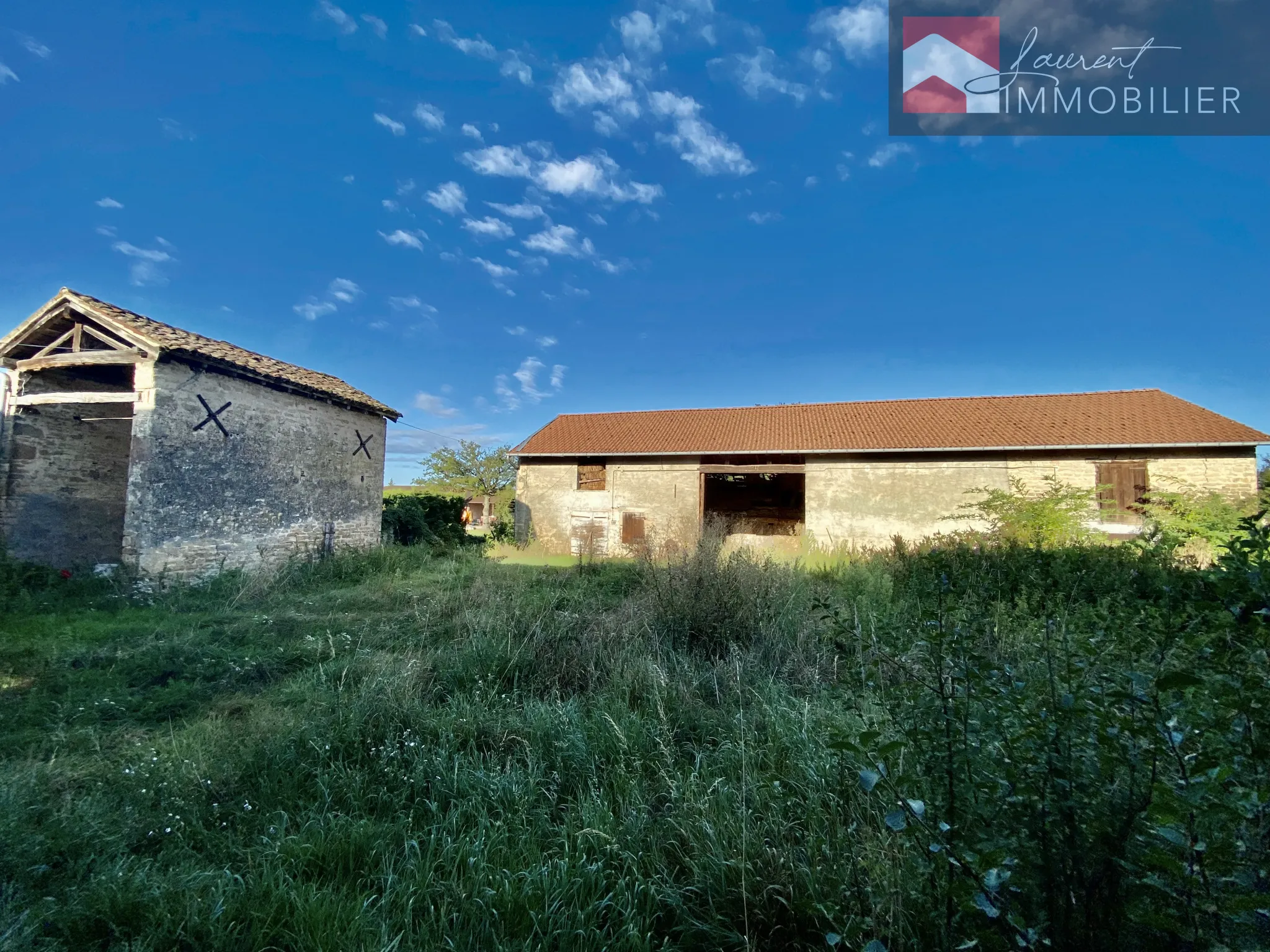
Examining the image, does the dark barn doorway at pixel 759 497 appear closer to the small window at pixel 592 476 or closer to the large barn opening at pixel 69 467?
the small window at pixel 592 476

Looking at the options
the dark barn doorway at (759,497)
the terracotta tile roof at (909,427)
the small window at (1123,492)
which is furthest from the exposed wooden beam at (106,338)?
the small window at (1123,492)

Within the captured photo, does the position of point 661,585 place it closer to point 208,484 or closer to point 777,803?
point 777,803

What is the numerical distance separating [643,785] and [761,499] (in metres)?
18.7

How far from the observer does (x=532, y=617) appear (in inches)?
226

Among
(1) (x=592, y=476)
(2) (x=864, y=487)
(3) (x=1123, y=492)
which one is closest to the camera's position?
(3) (x=1123, y=492)

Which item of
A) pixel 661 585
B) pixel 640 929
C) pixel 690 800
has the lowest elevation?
pixel 640 929

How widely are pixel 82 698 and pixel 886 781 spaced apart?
578 cm

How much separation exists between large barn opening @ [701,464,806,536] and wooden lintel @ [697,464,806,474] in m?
1.95

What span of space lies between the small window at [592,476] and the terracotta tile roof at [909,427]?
2.08ft

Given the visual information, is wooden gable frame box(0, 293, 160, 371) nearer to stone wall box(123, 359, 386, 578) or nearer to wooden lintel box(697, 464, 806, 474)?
stone wall box(123, 359, 386, 578)

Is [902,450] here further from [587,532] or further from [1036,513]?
[587,532]

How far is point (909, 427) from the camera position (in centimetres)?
1550

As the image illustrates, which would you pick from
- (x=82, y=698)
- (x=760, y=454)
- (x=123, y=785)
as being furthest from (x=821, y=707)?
(x=760, y=454)

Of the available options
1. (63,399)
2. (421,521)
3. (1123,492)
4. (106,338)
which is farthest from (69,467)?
(1123,492)
